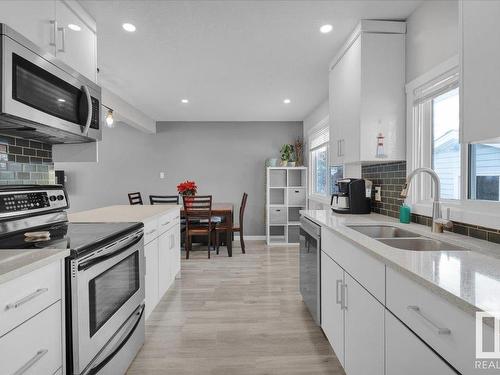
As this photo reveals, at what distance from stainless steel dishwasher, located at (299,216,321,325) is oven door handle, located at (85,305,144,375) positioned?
1.28 metres

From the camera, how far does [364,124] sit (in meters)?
2.33

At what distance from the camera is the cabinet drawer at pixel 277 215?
5.74 metres

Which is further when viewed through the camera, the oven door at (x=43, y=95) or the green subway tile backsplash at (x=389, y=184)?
the green subway tile backsplash at (x=389, y=184)

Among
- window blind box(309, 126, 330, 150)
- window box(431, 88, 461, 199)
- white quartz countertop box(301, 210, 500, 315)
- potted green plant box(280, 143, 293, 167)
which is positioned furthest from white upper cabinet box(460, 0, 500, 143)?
potted green plant box(280, 143, 293, 167)

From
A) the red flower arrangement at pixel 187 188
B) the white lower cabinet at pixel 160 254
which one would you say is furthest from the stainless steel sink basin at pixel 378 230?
the red flower arrangement at pixel 187 188

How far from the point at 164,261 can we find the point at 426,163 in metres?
2.41

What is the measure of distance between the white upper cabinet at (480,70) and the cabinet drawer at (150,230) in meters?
2.10

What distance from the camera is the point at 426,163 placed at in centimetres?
219

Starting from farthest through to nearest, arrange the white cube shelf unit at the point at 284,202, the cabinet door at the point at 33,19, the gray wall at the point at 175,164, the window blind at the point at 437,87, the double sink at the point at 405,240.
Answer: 1. the gray wall at the point at 175,164
2. the white cube shelf unit at the point at 284,202
3. the window blind at the point at 437,87
4. the double sink at the point at 405,240
5. the cabinet door at the point at 33,19

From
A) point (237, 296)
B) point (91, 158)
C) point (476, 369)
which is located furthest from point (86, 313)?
point (237, 296)

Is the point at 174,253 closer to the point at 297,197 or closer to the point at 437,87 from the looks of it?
the point at 437,87

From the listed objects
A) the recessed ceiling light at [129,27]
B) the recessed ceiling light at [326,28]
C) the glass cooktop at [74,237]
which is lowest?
the glass cooktop at [74,237]

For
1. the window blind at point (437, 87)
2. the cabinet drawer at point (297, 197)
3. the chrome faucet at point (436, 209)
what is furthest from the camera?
the cabinet drawer at point (297, 197)

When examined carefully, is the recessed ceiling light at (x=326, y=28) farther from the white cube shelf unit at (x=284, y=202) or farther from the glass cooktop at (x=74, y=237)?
the white cube shelf unit at (x=284, y=202)
